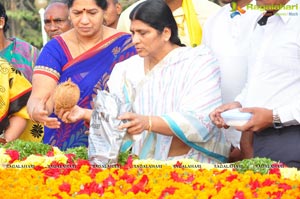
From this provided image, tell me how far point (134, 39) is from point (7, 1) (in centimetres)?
1998

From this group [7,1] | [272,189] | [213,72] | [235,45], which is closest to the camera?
[272,189]

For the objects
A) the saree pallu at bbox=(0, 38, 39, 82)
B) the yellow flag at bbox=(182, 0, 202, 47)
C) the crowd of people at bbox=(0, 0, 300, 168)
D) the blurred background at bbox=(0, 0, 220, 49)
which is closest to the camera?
the crowd of people at bbox=(0, 0, 300, 168)

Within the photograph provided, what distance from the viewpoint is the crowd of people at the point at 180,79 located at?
6.41 m

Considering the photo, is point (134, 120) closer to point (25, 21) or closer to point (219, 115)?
point (219, 115)

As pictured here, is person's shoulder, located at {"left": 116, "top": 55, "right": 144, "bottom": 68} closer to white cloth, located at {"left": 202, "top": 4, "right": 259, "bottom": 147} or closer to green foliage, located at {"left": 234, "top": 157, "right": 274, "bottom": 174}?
white cloth, located at {"left": 202, "top": 4, "right": 259, "bottom": 147}

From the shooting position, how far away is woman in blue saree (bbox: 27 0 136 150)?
7301mm

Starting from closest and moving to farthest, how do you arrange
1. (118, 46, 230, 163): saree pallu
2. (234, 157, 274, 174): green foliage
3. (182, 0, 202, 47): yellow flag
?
1. (234, 157, 274, 174): green foliage
2. (118, 46, 230, 163): saree pallu
3. (182, 0, 202, 47): yellow flag

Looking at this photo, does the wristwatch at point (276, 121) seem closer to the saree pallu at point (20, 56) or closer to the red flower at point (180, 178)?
the red flower at point (180, 178)

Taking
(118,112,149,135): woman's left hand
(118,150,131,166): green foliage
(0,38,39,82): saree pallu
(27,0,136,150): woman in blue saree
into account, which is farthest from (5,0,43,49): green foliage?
(118,112,149,135): woman's left hand

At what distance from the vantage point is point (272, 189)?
552cm

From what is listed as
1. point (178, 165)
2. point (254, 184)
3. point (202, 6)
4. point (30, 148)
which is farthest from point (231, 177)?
point (202, 6)

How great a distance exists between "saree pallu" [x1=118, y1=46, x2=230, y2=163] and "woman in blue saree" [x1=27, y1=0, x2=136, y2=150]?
25.6 inches

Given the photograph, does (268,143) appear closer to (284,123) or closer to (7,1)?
(284,123)

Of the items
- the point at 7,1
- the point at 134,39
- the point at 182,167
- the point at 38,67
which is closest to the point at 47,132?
the point at 38,67
